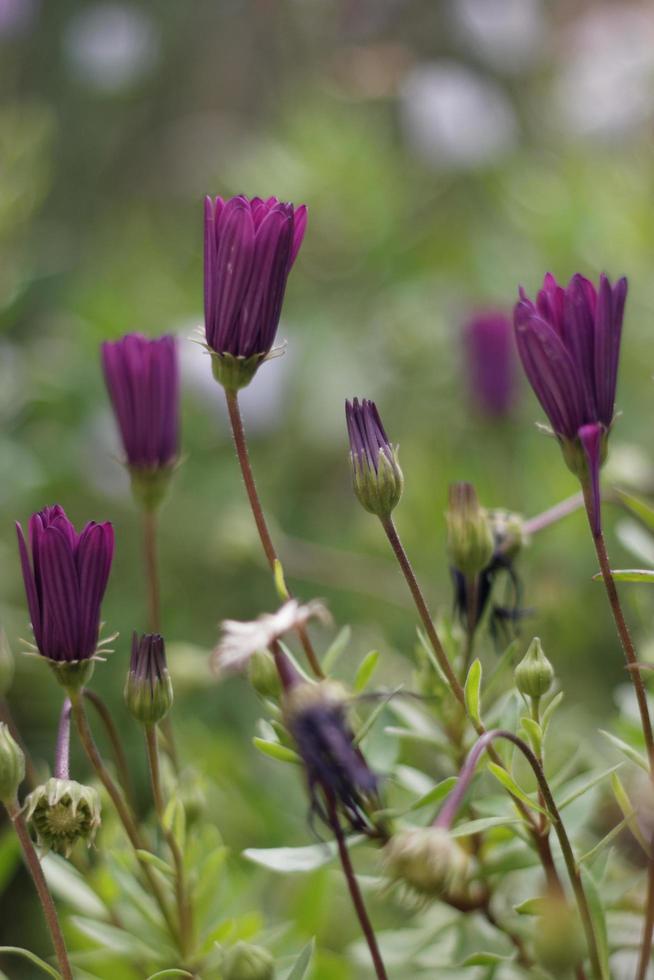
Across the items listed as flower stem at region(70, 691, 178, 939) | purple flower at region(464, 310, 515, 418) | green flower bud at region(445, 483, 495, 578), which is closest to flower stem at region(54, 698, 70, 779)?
flower stem at region(70, 691, 178, 939)

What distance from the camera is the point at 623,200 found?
0.77m

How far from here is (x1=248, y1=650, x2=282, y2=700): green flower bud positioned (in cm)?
28

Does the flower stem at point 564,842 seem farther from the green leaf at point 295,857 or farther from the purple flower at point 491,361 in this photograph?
the purple flower at point 491,361

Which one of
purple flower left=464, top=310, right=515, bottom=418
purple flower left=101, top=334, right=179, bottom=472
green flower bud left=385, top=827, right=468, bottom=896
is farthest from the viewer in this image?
purple flower left=464, top=310, right=515, bottom=418

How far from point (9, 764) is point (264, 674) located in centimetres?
6

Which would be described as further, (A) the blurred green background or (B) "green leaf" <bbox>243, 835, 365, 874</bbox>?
(A) the blurred green background

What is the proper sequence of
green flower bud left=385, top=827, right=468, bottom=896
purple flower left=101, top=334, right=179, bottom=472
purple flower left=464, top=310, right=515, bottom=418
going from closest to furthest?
1. green flower bud left=385, top=827, right=468, bottom=896
2. purple flower left=101, top=334, right=179, bottom=472
3. purple flower left=464, top=310, right=515, bottom=418

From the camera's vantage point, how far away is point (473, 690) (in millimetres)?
275

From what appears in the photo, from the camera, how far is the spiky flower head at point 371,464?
0.92 feet

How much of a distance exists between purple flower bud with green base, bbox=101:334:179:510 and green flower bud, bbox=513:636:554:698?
13cm

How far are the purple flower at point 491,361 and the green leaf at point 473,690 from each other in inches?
12.8

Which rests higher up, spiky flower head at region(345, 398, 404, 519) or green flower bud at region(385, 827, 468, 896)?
spiky flower head at region(345, 398, 404, 519)

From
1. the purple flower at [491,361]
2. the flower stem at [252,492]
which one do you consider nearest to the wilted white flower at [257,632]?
the flower stem at [252,492]

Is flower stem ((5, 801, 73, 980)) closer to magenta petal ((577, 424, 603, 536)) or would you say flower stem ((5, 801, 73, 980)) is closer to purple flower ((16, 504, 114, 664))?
purple flower ((16, 504, 114, 664))
